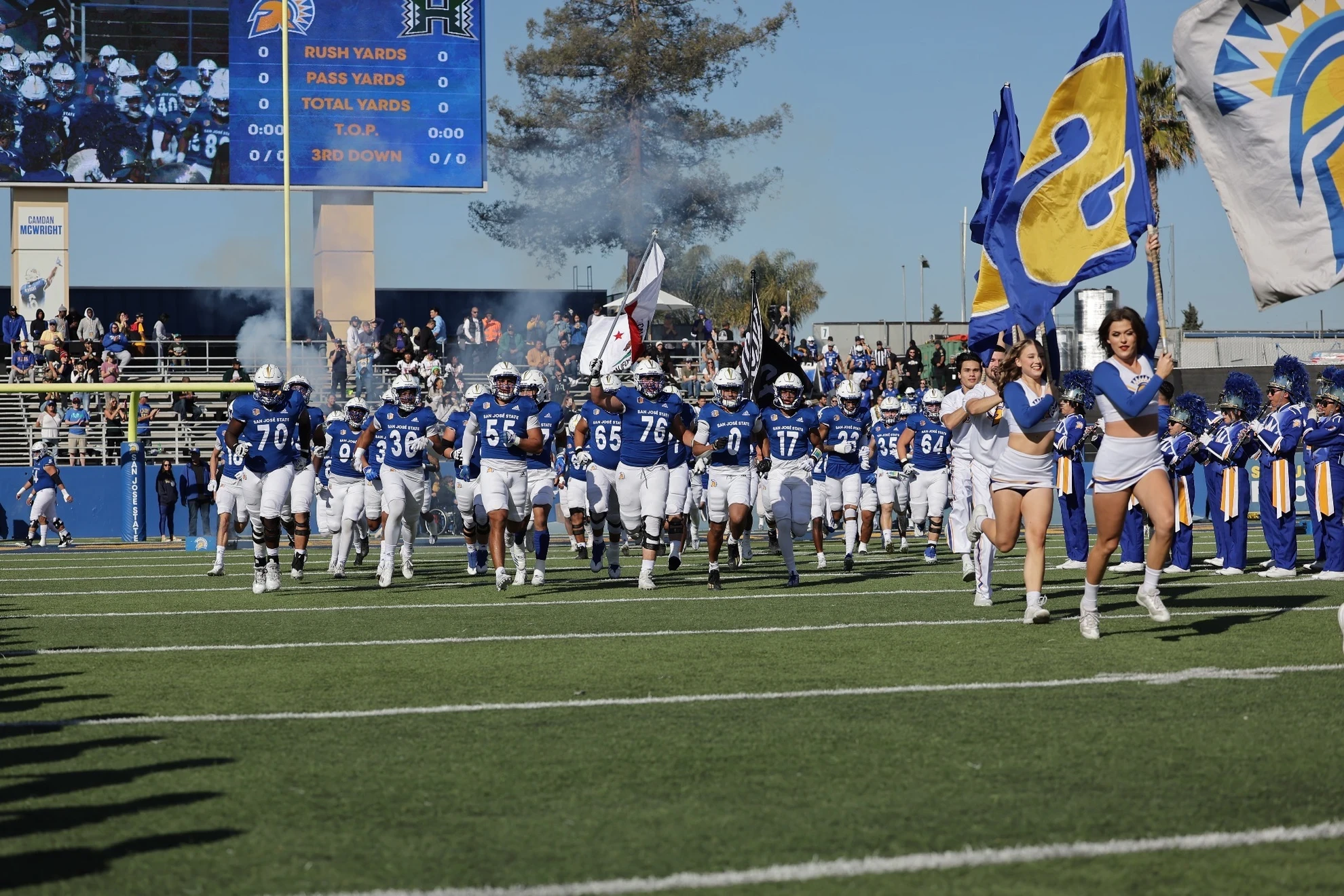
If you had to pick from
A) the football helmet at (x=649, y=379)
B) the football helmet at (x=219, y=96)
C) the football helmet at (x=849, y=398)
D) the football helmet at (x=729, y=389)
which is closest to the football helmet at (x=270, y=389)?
the football helmet at (x=649, y=379)

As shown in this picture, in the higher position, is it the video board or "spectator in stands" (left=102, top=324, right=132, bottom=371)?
the video board

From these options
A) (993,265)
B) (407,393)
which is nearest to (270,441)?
(407,393)

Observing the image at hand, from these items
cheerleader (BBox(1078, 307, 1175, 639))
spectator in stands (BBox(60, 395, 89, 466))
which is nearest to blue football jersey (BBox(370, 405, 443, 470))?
cheerleader (BBox(1078, 307, 1175, 639))

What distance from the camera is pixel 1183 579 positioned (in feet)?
49.1

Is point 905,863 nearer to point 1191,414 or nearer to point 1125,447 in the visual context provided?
point 1125,447

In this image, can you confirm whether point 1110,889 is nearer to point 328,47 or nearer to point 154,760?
point 154,760

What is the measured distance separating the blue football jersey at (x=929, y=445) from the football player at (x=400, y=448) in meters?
6.68

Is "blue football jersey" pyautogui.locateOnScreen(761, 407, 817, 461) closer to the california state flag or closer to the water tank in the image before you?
the california state flag

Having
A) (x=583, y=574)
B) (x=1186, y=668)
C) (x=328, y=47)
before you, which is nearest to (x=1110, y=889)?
(x=1186, y=668)

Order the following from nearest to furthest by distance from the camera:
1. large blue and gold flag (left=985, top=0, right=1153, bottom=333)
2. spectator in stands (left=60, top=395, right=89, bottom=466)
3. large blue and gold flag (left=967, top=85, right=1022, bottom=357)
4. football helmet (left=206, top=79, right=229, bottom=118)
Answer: large blue and gold flag (left=985, top=0, right=1153, bottom=333) → large blue and gold flag (left=967, top=85, right=1022, bottom=357) → spectator in stands (left=60, top=395, right=89, bottom=466) → football helmet (left=206, top=79, right=229, bottom=118)

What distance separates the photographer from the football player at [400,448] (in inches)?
624

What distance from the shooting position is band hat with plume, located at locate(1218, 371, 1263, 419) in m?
16.3

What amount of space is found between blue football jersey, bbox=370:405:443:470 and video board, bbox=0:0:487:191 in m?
17.5

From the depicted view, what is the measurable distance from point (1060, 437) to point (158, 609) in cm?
844
